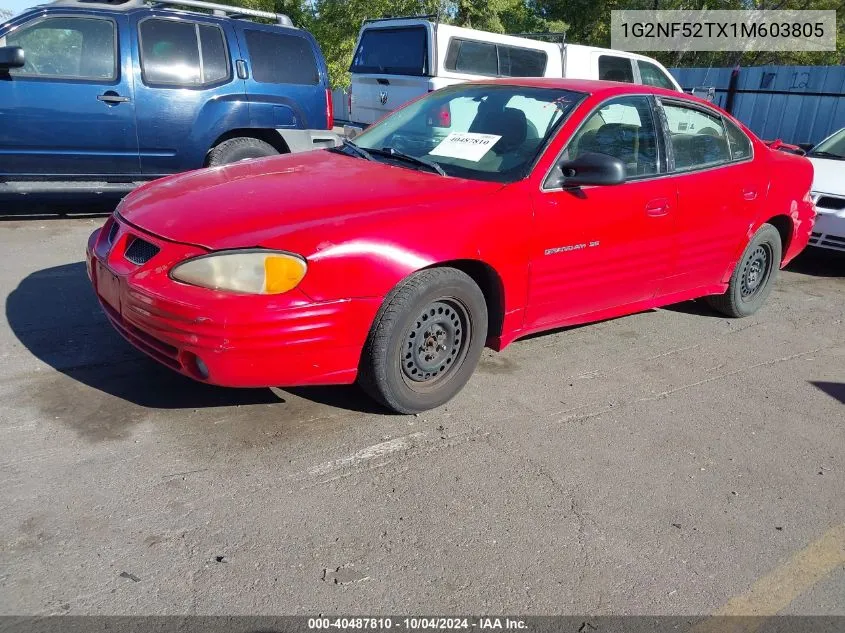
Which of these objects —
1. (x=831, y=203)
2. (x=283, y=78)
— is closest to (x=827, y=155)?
(x=831, y=203)

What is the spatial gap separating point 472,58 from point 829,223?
5.49 metres

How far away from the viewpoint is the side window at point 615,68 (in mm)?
11555

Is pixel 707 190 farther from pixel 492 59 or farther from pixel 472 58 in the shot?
pixel 492 59

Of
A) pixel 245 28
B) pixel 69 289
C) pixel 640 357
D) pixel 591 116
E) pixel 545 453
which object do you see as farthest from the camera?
pixel 245 28

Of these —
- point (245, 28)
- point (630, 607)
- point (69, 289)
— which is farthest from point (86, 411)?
point (245, 28)

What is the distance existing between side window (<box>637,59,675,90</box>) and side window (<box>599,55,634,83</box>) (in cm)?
30

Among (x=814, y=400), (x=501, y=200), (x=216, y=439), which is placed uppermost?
(x=501, y=200)

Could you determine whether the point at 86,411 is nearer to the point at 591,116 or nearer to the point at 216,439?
the point at 216,439

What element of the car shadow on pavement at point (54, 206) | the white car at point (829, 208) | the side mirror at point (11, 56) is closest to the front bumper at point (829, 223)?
the white car at point (829, 208)

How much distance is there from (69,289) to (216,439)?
244 cm

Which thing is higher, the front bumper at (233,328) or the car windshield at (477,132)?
the car windshield at (477,132)

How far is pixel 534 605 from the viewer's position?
2404 millimetres

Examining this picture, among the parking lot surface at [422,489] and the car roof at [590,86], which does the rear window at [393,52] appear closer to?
the car roof at [590,86]

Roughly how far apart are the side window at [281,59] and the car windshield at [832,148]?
5599 mm
